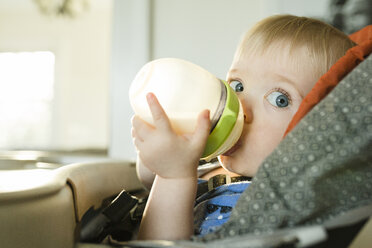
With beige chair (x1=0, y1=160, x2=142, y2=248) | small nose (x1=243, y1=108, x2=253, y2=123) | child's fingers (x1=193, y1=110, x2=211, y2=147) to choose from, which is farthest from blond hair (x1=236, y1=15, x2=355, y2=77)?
beige chair (x1=0, y1=160, x2=142, y2=248)

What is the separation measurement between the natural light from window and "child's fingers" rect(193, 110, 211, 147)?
2.53 m

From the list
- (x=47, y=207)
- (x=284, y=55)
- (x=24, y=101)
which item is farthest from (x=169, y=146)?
(x=24, y=101)

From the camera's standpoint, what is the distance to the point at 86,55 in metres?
3.08

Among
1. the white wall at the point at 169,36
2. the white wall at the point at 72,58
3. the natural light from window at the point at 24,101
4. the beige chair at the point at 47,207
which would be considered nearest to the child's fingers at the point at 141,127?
the beige chair at the point at 47,207

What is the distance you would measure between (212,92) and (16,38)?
3.06 m

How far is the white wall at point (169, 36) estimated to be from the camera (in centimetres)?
169

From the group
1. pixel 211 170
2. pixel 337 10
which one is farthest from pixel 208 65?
pixel 211 170

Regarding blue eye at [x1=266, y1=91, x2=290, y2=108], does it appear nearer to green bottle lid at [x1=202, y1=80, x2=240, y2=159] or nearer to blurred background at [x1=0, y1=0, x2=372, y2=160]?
Answer: green bottle lid at [x1=202, y1=80, x2=240, y2=159]

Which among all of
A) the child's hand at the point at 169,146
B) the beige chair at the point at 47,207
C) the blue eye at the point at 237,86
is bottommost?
the beige chair at the point at 47,207

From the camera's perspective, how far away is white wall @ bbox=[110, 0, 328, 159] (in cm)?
169

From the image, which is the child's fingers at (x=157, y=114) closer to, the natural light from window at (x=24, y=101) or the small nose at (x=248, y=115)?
the small nose at (x=248, y=115)

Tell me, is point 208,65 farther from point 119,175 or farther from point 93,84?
point 93,84

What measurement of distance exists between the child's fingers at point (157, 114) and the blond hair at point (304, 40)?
0.29 meters

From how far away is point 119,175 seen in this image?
793 mm
